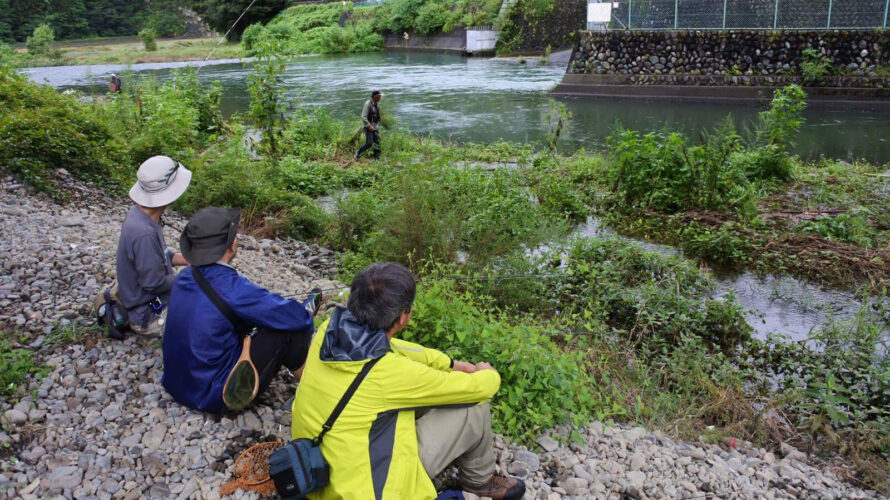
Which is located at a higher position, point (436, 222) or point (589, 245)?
Result: point (436, 222)

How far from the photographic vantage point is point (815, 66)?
706 inches

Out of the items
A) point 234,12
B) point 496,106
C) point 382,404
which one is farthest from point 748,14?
point 234,12

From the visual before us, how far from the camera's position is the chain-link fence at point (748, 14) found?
1773 cm

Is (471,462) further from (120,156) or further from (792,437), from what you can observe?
(120,156)

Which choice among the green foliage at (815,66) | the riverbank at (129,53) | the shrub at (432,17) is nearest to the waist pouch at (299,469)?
the green foliage at (815,66)

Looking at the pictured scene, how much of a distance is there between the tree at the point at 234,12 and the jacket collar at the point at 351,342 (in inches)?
2173

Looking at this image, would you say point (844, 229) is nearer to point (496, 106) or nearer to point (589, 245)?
point (589, 245)

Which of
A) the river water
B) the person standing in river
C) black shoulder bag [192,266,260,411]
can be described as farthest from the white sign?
black shoulder bag [192,266,260,411]

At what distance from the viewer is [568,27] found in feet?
106

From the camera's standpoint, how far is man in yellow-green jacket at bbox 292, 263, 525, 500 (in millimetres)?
2561

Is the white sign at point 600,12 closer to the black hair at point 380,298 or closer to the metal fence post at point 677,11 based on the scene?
the metal fence post at point 677,11

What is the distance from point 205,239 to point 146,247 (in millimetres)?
898

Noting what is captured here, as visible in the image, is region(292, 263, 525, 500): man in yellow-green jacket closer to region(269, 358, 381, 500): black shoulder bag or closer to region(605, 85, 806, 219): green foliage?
region(269, 358, 381, 500): black shoulder bag

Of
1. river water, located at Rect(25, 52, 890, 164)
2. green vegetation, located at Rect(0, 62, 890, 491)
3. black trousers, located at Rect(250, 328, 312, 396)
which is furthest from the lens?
river water, located at Rect(25, 52, 890, 164)
